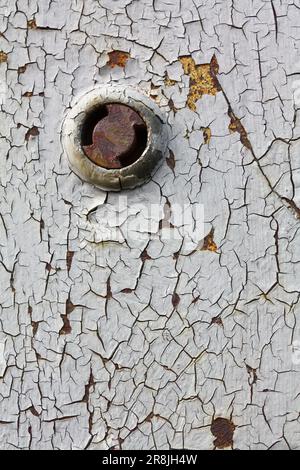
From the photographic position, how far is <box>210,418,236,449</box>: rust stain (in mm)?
1191

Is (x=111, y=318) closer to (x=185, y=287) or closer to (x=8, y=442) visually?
(x=185, y=287)

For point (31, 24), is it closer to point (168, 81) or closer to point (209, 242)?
point (168, 81)

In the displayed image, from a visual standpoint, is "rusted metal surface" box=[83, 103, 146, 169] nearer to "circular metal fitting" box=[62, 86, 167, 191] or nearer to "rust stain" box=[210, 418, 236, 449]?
"circular metal fitting" box=[62, 86, 167, 191]

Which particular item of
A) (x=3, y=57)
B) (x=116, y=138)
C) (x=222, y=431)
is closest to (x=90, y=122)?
(x=116, y=138)

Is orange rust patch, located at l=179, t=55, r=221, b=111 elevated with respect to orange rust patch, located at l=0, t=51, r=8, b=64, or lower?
lower

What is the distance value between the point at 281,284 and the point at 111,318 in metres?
0.26

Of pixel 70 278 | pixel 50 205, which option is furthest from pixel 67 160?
pixel 70 278

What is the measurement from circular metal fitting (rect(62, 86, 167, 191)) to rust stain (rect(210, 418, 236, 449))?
381mm

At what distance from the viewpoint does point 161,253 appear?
1.21 metres

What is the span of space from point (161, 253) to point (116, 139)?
186 mm

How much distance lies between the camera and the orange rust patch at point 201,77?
4.01ft

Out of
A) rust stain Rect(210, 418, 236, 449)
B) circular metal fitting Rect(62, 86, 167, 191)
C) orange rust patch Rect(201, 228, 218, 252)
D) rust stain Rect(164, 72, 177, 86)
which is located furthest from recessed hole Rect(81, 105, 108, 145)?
rust stain Rect(210, 418, 236, 449)

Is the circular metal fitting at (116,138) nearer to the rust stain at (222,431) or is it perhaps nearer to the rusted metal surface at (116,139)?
the rusted metal surface at (116,139)

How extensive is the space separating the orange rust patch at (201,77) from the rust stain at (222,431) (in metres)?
0.48
